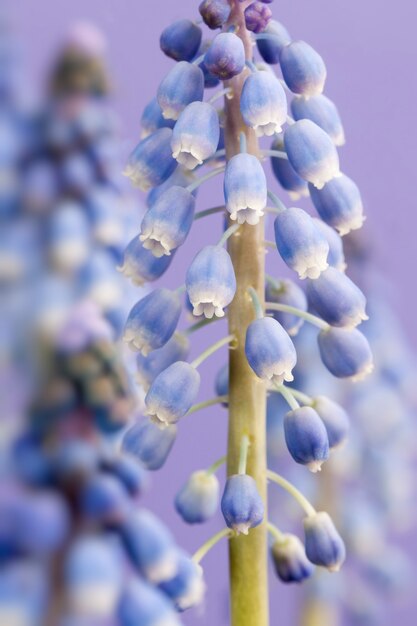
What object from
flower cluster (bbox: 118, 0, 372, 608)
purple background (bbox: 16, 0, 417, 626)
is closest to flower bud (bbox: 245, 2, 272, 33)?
flower cluster (bbox: 118, 0, 372, 608)

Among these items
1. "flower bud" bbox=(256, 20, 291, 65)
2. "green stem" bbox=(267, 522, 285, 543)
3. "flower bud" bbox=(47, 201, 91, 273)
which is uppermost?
"flower bud" bbox=(47, 201, 91, 273)

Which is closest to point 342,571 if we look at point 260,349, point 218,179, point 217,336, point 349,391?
point 349,391

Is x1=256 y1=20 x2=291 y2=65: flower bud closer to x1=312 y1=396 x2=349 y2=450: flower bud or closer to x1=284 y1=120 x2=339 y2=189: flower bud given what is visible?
x1=284 y1=120 x2=339 y2=189: flower bud

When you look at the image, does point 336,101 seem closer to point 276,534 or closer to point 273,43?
point 273,43

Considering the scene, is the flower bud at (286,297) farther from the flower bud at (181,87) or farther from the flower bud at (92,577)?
the flower bud at (92,577)

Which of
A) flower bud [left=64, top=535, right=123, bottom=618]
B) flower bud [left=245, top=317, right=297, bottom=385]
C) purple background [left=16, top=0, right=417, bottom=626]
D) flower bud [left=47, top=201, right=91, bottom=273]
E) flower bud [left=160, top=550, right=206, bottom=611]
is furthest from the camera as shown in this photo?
purple background [left=16, top=0, right=417, bottom=626]

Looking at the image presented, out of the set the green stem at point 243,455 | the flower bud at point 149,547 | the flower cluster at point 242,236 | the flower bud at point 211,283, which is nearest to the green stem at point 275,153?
the flower cluster at point 242,236

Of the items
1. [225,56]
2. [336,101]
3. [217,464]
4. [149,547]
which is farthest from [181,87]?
[336,101]
